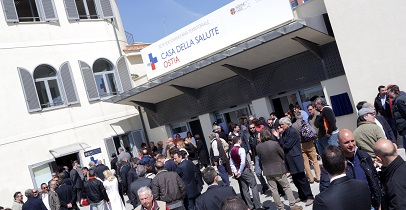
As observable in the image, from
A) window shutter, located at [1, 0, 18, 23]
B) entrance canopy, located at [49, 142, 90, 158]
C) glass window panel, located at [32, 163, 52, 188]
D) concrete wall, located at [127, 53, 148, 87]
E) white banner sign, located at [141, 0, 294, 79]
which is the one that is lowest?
→ glass window panel, located at [32, 163, 52, 188]

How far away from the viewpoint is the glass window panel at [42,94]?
17141 mm

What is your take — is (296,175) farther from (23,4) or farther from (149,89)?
(23,4)

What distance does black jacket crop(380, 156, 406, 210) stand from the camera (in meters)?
3.58

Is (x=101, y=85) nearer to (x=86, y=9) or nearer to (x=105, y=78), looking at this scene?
(x=105, y=78)

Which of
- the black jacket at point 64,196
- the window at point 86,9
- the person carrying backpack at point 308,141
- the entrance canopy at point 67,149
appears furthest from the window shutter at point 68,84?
the person carrying backpack at point 308,141

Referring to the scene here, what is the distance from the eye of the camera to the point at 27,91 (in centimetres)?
1652

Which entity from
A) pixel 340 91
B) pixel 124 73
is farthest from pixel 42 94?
pixel 340 91

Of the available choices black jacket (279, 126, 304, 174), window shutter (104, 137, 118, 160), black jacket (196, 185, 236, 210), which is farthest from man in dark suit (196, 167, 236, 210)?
window shutter (104, 137, 118, 160)

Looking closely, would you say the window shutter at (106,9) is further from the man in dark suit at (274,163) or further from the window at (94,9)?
the man in dark suit at (274,163)

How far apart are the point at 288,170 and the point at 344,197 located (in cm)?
577

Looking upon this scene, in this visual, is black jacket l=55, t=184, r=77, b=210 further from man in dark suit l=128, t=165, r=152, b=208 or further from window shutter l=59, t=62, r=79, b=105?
window shutter l=59, t=62, r=79, b=105

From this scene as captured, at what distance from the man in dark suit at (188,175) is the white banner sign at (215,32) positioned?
234 inches

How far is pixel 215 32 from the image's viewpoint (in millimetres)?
13875

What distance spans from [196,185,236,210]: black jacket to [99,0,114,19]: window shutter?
16151mm
